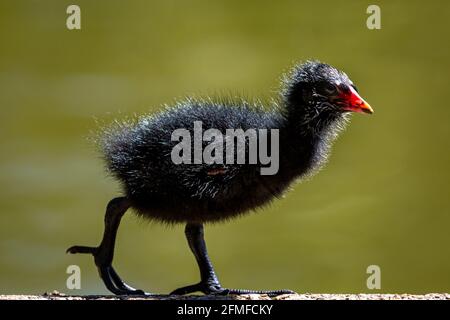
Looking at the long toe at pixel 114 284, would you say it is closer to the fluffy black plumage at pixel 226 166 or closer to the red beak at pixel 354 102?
the fluffy black plumage at pixel 226 166

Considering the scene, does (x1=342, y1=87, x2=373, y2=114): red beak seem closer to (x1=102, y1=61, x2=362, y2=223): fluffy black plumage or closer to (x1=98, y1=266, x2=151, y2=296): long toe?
(x1=102, y1=61, x2=362, y2=223): fluffy black plumage

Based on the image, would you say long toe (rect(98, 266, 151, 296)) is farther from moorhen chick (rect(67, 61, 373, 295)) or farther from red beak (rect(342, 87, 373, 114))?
red beak (rect(342, 87, 373, 114))

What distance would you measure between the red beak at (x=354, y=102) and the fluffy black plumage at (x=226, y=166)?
0.02m

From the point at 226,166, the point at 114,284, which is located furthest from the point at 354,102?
the point at 114,284

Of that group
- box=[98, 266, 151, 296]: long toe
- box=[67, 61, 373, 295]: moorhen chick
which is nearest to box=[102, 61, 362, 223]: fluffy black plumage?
box=[67, 61, 373, 295]: moorhen chick

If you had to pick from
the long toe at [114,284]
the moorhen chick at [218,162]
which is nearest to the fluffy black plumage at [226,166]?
the moorhen chick at [218,162]

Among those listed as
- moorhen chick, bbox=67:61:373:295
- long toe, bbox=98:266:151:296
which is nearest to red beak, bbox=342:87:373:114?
moorhen chick, bbox=67:61:373:295

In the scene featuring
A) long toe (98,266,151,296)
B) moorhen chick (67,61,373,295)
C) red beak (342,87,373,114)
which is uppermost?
red beak (342,87,373,114)

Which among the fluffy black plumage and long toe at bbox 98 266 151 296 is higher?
the fluffy black plumage

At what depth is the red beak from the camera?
95.5 inches

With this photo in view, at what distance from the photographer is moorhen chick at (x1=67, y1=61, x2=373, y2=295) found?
243 cm
